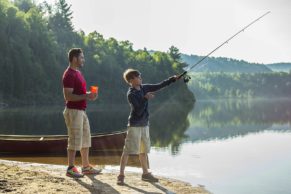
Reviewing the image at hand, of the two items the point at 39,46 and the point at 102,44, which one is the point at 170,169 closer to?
the point at 39,46

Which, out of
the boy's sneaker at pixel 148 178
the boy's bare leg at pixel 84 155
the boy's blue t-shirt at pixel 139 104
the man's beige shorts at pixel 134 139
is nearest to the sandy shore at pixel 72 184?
the boy's sneaker at pixel 148 178

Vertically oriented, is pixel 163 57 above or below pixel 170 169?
above

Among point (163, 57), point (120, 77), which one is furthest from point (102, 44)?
point (163, 57)

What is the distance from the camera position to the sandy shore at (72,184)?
7184mm

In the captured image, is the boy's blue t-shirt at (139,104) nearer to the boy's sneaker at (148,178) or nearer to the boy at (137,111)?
the boy at (137,111)

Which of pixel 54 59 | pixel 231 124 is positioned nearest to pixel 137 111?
pixel 231 124

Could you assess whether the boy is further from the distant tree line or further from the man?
the distant tree line

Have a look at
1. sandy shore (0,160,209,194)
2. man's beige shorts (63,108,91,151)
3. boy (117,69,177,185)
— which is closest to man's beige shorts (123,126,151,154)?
boy (117,69,177,185)

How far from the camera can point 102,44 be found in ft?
341

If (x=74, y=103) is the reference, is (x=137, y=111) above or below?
below

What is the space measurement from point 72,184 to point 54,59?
68.5 metres

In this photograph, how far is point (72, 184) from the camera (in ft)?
25.0

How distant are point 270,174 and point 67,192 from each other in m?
8.29

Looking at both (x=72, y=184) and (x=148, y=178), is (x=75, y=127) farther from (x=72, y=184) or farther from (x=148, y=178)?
(x=148, y=178)
